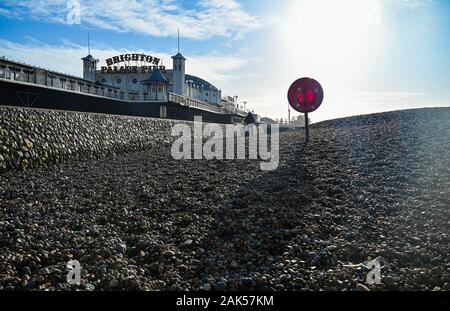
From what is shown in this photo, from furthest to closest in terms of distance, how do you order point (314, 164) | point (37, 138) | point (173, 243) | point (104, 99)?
point (104, 99)
point (37, 138)
point (314, 164)
point (173, 243)

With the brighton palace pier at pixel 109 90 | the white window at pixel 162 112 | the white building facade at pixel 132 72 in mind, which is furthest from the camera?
the white building facade at pixel 132 72

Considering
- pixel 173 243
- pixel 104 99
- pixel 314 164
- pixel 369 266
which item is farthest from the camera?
pixel 104 99

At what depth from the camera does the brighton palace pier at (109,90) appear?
19.2 m

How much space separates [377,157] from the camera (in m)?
9.24

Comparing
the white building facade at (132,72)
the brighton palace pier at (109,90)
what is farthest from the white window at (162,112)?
the white building facade at (132,72)

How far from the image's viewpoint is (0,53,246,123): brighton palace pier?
19.2m

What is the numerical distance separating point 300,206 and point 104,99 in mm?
25871

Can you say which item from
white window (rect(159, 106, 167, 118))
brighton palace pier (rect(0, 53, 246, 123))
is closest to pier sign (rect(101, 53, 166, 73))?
brighton palace pier (rect(0, 53, 246, 123))

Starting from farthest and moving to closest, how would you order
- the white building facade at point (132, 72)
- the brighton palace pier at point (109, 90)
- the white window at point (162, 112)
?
the white building facade at point (132, 72)
the white window at point (162, 112)
the brighton palace pier at point (109, 90)

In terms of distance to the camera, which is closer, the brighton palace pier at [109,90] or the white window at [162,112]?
the brighton palace pier at [109,90]

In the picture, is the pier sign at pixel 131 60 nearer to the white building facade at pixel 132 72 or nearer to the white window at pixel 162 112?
the white building facade at pixel 132 72

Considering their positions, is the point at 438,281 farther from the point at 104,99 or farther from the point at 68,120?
the point at 104,99

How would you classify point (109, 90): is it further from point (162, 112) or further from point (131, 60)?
point (131, 60)

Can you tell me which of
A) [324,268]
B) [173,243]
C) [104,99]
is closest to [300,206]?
[324,268]
